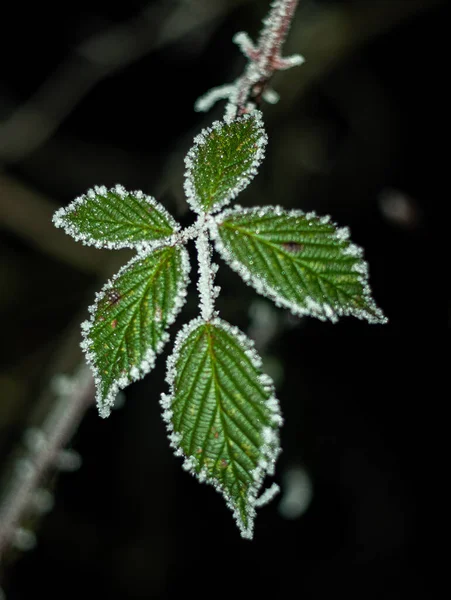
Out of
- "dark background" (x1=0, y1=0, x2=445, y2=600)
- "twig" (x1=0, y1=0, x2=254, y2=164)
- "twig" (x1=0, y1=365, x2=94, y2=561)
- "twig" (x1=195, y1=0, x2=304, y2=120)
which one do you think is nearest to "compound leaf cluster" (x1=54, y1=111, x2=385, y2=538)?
"twig" (x1=195, y1=0, x2=304, y2=120)

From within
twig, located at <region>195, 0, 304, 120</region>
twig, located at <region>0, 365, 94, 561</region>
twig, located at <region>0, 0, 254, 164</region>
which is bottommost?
twig, located at <region>0, 365, 94, 561</region>

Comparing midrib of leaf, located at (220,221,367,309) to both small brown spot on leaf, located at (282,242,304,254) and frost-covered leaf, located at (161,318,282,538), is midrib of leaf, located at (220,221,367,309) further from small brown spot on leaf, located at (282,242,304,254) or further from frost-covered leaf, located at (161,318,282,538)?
frost-covered leaf, located at (161,318,282,538)

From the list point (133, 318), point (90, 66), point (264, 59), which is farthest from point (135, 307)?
point (90, 66)

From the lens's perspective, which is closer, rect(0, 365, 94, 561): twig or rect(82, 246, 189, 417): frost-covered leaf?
rect(82, 246, 189, 417): frost-covered leaf

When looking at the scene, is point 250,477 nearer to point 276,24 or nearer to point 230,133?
point 230,133

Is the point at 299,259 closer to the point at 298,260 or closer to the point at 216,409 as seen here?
the point at 298,260

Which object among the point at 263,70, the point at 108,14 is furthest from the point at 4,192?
the point at 263,70

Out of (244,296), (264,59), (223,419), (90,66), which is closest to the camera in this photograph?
(223,419)
